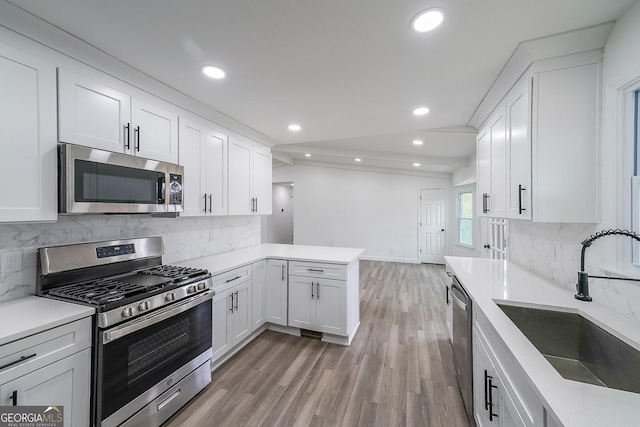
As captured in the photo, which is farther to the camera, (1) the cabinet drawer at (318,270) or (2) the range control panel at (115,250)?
(1) the cabinet drawer at (318,270)

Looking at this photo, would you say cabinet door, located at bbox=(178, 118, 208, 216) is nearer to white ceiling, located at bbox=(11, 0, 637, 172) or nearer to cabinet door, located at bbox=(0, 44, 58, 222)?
white ceiling, located at bbox=(11, 0, 637, 172)

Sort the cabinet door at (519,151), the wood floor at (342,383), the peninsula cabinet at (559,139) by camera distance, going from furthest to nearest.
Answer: the wood floor at (342,383) → the cabinet door at (519,151) → the peninsula cabinet at (559,139)

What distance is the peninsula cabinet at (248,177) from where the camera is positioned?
299 centimetres

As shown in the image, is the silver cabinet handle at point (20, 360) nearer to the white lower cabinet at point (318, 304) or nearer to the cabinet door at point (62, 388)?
the cabinet door at point (62, 388)

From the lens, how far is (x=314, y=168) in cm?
752

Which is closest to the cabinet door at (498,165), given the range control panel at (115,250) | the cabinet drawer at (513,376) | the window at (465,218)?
the cabinet drawer at (513,376)

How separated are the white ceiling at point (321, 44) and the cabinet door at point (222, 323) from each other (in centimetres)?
187

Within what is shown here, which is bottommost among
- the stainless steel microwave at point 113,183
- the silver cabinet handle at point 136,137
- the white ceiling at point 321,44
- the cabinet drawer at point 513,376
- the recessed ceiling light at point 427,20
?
the cabinet drawer at point 513,376

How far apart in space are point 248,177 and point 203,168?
748 mm

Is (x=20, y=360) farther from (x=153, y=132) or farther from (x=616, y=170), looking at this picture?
(x=616, y=170)

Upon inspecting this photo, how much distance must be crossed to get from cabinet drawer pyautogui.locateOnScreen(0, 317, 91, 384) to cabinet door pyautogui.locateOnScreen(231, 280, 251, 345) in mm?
1209

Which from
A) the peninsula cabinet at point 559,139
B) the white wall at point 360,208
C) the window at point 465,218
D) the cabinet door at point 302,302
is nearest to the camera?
the peninsula cabinet at point 559,139

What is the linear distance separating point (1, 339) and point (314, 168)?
269 inches

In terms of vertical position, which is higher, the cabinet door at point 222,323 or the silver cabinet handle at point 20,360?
the silver cabinet handle at point 20,360
